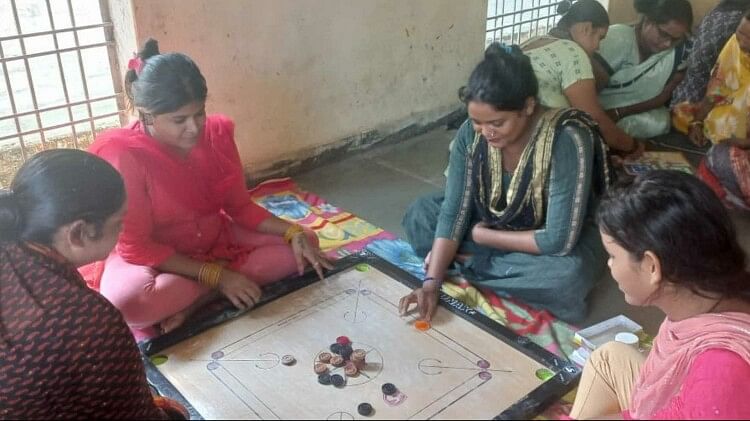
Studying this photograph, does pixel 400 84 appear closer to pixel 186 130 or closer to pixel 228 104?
pixel 228 104

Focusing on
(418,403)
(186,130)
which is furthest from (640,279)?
(186,130)

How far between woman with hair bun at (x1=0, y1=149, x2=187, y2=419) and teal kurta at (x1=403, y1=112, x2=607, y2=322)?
1.34m

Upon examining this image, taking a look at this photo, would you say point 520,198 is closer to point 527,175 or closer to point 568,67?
point 527,175

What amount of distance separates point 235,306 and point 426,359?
0.70 metres

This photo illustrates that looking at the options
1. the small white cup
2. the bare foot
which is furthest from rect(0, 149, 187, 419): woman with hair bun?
the small white cup

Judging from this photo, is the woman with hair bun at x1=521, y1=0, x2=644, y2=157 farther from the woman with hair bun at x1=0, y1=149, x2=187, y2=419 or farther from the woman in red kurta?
the woman with hair bun at x1=0, y1=149, x2=187, y2=419

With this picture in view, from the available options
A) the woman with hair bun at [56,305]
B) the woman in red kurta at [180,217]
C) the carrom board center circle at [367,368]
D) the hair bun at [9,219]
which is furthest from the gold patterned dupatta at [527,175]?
the hair bun at [9,219]

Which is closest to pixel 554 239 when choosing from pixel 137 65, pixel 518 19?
pixel 137 65

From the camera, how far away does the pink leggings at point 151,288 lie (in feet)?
6.78

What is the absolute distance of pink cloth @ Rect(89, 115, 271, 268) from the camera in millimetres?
1997

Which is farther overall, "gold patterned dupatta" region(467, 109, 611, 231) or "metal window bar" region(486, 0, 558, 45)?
"metal window bar" region(486, 0, 558, 45)

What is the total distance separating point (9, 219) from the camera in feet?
3.99

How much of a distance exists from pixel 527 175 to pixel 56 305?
4.86 ft

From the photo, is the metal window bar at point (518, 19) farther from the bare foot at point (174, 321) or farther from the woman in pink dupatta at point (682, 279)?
the woman in pink dupatta at point (682, 279)
